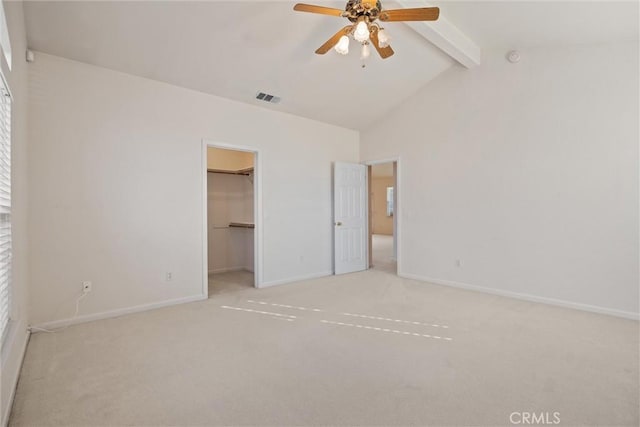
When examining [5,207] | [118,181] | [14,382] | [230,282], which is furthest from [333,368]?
[230,282]

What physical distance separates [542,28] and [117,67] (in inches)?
183

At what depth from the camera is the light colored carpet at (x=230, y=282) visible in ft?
14.8

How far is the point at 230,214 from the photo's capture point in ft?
19.9

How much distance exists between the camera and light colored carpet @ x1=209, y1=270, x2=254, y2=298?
4.51 meters

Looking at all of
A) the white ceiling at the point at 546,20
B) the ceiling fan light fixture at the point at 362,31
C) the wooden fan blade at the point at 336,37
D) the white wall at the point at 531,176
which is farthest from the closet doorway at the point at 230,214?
the white ceiling at the point at 546,20

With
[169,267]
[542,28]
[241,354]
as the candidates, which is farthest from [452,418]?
[542,28]

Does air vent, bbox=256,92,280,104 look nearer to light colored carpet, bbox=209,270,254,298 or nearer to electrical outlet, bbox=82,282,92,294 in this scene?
light colored carpet, bbox=209,270,254,298

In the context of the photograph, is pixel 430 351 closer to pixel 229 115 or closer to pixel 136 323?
pixel 136 323

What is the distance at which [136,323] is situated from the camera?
320 cm

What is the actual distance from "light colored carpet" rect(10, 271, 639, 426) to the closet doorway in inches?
90.3

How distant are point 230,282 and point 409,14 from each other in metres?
4.24

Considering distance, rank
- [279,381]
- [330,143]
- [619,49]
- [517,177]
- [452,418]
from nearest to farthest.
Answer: [452,418] < [279,381] < [619,49] < [517,177] < [330,143]

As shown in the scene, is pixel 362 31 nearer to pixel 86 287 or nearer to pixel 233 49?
pixel 233 49

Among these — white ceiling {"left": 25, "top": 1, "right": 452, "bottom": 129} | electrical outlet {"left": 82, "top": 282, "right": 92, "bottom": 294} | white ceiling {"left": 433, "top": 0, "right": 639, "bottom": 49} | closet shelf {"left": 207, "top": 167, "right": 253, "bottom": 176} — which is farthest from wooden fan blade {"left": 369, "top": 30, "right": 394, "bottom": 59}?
electrical outlet {"left": 82, "top": 282, "right": 92, "bottom": 294}
